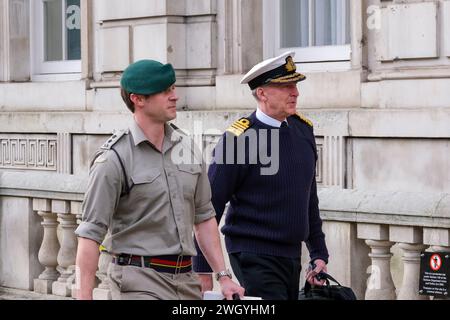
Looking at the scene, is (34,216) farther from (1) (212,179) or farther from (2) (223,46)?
(1) (212,179)

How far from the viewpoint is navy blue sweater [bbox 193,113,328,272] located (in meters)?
7.54

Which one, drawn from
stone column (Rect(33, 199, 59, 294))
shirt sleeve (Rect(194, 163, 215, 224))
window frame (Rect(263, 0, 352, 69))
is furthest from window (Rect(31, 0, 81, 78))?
shirt sleeve (Rect(194, 163, 215, 224))

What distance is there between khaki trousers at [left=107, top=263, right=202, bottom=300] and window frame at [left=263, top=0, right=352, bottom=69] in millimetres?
4343

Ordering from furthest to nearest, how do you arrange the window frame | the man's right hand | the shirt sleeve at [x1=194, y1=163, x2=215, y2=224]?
the window frame < the man's right hand < the shirt sleeve at [x1=194, y1=163, x2=215, y2=224]

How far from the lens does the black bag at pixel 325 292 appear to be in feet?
25.1

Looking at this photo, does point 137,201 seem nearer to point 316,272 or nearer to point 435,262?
point 316,272

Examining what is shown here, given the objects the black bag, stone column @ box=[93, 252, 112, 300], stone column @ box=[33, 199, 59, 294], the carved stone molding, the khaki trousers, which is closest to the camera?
the khaki trousers

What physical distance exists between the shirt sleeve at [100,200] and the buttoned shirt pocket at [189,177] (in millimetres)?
313

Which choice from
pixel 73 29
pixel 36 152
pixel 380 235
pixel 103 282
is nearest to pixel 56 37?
pixel 73 29

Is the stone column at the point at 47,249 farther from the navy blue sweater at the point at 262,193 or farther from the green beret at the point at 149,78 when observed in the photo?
the green beret at the point at 149,78

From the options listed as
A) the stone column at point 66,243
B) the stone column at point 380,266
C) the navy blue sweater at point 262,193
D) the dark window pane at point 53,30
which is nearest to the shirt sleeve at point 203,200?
the navy blue sweater at point 262,193

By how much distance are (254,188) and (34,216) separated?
208 inches

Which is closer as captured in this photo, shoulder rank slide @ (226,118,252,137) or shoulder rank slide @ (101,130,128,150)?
shoulder rank slide @ (101,130,128,150)

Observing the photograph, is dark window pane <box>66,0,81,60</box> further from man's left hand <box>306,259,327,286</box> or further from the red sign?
man's left hand <box>306,259,327,286</box>
